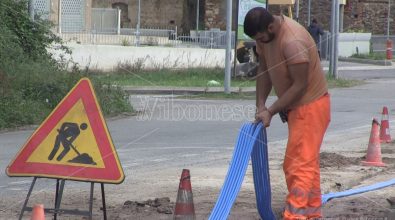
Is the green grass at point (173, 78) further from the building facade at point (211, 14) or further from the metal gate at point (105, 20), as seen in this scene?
the building facade at point (211, 14)

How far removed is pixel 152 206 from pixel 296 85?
2.25 m

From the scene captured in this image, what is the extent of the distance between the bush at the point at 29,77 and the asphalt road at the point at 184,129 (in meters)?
0.80

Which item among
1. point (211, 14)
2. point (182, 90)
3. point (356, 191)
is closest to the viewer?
point (356, 191)

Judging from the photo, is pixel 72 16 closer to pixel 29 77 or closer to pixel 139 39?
pixel 139 39

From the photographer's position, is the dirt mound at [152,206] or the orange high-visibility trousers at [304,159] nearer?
the orange high-visibility trousers at [304,159]

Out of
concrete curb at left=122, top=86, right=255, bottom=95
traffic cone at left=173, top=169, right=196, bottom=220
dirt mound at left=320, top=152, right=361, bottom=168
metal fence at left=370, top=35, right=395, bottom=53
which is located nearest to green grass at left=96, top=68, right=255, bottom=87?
concrete curb at left=122, top=86, right=255, bottom=95

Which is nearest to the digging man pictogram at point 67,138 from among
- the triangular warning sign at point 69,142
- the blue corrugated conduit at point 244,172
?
the triangular warning sign at point 69,142

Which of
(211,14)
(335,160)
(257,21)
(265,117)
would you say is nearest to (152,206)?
(265,117)

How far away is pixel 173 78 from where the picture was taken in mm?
29516

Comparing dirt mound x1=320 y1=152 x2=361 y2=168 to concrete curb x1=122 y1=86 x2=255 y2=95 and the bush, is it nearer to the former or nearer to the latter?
the bush

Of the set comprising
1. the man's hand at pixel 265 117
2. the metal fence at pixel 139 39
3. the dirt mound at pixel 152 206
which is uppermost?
the man's hand at pixel 265 117

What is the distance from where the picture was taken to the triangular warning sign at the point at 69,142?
707 centimetres

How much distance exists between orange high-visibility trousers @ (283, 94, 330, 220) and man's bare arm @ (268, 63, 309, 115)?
0.13m

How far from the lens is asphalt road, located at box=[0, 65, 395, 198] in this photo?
12.1 metres
